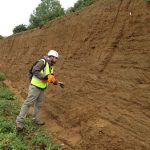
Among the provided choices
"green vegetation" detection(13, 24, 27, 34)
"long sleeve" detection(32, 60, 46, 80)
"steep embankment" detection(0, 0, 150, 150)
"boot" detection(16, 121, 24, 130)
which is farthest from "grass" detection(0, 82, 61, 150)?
"green vegetation" detection(13, 24, 27, 34)

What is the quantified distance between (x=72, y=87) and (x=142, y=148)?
15.4 ft

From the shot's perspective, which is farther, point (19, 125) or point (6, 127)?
point (6, 127)

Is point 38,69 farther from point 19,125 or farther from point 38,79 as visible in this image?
point 19,125

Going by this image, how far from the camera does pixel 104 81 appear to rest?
31.8ft

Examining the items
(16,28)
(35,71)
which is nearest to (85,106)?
(35,71)

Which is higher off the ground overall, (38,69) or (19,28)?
(19,28)

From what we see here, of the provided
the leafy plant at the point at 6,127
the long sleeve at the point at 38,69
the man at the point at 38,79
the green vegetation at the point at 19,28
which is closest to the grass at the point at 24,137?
the leafy plant at the point at 6,127

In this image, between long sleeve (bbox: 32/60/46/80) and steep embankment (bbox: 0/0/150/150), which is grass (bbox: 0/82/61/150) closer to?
steep embankment (bbox: 0/0/150/150)

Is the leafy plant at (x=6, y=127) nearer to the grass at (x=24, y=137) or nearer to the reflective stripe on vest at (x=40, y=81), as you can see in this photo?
the grass at (x=24, y=137)

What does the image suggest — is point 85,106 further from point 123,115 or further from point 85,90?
point 123,115

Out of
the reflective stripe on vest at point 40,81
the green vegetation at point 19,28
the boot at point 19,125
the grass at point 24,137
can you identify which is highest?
the green vegetation at point 19,28

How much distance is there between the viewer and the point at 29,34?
2245cm

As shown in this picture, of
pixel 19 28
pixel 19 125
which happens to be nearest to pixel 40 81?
pixel 19 125

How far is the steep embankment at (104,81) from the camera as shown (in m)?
7.76
